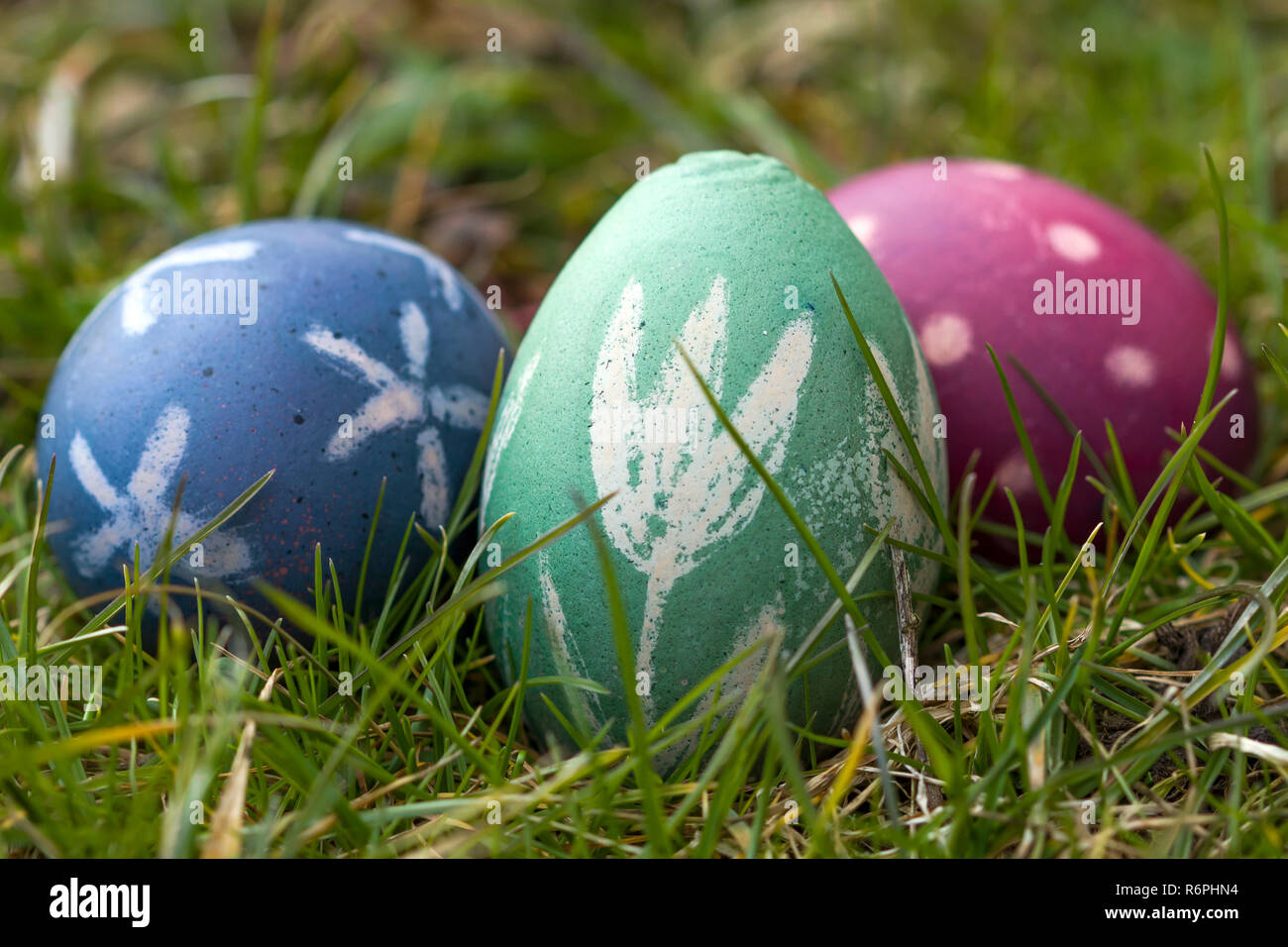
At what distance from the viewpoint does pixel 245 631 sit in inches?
53.6

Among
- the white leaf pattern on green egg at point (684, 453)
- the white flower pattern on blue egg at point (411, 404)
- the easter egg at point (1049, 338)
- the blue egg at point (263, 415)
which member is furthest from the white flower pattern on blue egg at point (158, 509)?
the easter egg at point (1049, 338)

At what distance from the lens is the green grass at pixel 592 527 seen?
1.03m

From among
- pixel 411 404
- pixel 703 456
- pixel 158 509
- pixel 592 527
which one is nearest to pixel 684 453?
pixel 703 456

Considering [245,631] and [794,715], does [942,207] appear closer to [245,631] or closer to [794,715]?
[794,715]

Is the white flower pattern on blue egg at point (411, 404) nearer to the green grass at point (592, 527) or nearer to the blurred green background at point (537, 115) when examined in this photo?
the green grass at point (592, 527)

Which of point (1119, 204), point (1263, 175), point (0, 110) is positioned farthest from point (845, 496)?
point (0, 110)

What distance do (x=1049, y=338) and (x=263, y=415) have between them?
3.63 feet

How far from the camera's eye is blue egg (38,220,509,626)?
1325 mm

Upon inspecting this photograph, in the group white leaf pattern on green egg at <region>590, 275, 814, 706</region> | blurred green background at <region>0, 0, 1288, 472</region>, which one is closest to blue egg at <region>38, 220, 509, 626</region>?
white leaf pattern on green egg at <region>590, 275, 814, 706</region>

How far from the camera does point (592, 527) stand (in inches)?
39.6

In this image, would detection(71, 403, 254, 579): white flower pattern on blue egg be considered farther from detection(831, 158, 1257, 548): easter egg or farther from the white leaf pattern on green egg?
detection(831, 158, 1257, 548): easter egg

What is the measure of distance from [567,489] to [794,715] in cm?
38

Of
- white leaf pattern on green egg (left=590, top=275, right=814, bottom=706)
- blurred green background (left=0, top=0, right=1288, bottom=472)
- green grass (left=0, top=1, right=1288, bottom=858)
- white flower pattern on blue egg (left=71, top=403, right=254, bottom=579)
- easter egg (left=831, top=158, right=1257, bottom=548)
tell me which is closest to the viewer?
green grass (left=0, top=1, right=1288, bottom=858)

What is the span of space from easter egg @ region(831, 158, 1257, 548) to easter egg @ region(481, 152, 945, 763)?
22cm
